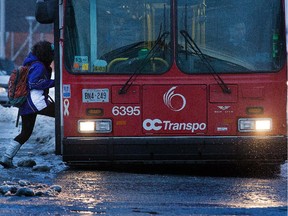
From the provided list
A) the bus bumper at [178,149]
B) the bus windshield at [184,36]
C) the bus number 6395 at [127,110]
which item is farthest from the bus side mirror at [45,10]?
the bus bumper at [178,149]

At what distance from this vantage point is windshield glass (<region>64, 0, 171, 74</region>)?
1144 cm

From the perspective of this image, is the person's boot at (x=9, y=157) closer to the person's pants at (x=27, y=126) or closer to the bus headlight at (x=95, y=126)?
the person's pants at (x=27, y=126)

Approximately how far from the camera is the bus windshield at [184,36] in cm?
1141

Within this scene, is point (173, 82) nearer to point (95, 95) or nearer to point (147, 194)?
point (95, 95)

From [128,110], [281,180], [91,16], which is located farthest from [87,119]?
[281,180]

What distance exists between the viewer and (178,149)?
36.8 ft

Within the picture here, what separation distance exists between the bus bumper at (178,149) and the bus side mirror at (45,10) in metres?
1.51

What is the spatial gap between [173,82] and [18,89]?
2.03 m

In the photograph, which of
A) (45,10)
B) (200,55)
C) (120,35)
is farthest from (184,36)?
(45,10)

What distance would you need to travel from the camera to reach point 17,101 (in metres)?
12.0

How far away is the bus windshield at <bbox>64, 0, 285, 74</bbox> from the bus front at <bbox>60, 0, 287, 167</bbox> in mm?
12

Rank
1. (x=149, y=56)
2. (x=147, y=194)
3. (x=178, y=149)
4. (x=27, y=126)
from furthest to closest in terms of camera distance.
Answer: (x=27, y=126), (x=149, y=56), (x=178, y=149), (x=147, y=194)

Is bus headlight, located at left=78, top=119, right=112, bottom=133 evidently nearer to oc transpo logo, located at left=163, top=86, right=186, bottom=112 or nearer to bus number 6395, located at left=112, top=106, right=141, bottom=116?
bus number 6395, located at left=112, top=106, right=141, bottom=116

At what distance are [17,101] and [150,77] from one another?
5.86 feet
